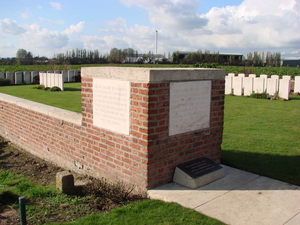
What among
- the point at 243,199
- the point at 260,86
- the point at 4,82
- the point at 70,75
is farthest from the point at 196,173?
the point at 70,75

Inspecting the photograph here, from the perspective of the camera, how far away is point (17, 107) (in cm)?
726

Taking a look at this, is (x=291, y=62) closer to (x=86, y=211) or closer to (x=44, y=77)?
(x=44, y=77)

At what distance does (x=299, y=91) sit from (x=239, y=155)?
14.1m

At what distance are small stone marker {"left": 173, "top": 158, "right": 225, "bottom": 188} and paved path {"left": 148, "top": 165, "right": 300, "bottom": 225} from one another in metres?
0.07

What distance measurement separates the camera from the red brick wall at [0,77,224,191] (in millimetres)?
3959

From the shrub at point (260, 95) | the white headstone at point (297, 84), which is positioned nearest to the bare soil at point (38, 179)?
the shrub at point (260, 95)

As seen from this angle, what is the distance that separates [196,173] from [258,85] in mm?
13438

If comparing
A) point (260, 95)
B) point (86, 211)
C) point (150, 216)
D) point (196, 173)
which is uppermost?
point (260, 95)

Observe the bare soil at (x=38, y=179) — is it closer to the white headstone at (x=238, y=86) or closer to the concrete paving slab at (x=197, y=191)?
the concrete paving slab at (x=197, y=191)

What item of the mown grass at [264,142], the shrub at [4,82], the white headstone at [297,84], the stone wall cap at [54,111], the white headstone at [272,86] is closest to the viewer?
the mown grass at [264,142]

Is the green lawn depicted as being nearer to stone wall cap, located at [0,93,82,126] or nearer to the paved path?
the paved path

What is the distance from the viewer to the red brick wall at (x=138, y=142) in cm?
396

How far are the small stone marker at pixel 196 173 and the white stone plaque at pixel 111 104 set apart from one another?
95 cm

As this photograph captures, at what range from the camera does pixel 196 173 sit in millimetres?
4266
